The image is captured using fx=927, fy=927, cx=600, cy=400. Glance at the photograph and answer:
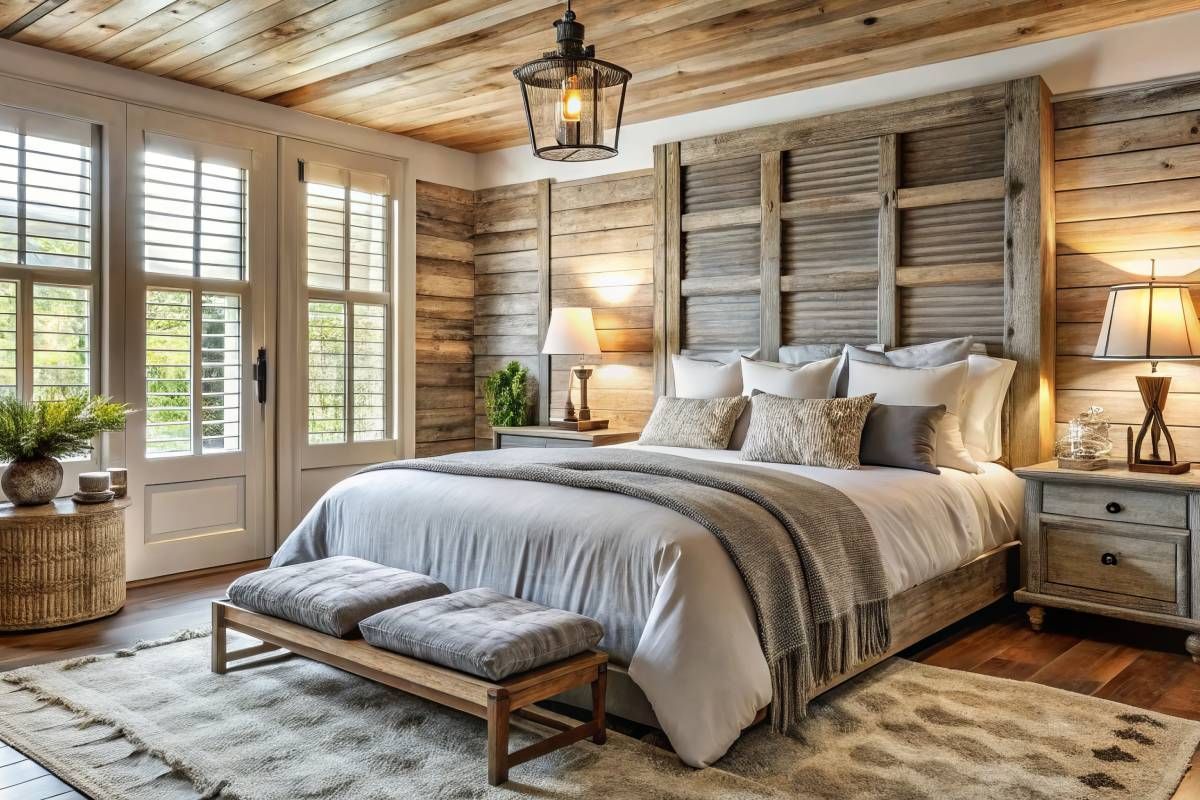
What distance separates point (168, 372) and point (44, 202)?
36.6 inches

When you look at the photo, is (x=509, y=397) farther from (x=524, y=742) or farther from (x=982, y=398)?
(x=524, y=742)

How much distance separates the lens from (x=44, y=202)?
4172 millimetres

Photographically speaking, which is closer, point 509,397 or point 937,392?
point 937,392

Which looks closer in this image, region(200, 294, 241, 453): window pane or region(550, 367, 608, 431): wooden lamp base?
region(200, 294, 241, 453): window pane

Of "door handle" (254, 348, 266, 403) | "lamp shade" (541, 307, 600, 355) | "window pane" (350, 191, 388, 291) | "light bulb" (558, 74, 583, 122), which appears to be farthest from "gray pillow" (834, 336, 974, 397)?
"door handle" (254, 348, 266, 403)

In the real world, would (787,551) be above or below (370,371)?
below

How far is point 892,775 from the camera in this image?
7.68 ft

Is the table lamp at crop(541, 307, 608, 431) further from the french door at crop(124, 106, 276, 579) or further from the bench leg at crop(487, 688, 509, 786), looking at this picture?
the bench leg at crop(487, 688, 509, 786)

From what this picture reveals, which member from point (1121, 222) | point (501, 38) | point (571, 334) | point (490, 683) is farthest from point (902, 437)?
point (501, 38)

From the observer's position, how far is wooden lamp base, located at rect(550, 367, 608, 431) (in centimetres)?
532

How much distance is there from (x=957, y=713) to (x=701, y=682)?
94 centimetres

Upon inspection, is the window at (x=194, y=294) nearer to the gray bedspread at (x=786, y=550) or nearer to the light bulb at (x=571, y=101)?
the gray bedspread at (x=786, y=550)

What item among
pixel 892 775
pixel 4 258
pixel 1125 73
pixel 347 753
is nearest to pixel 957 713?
pixel 892 775

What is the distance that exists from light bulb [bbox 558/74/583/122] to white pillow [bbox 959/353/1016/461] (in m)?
2.13
